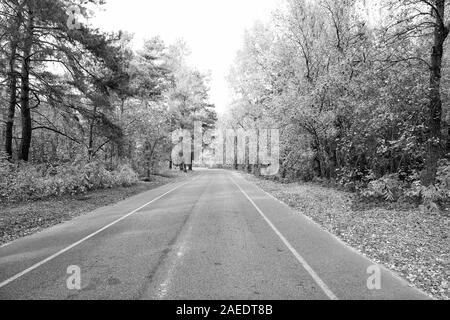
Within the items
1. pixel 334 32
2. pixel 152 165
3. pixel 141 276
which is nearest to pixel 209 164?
pixel 152 165

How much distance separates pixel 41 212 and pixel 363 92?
49.2 ft

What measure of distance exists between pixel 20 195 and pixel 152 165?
1904 cm

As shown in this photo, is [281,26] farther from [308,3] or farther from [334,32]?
[334,32]

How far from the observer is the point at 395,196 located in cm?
1278

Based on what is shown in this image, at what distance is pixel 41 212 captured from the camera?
493 inches

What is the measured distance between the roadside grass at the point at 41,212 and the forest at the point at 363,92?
12.3 metres

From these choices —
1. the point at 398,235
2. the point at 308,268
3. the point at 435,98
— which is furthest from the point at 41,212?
the point at 435,98

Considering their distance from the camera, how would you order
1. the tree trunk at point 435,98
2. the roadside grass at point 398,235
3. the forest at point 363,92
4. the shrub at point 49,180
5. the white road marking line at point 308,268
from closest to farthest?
1. the white road marking line at point 308,268
2. the roadside grass at point 398,235
3. the tree trunk at point 435,98
4. the forest at point 363,92
5. the shrub at point 49,180

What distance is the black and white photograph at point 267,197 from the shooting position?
18.1 feet

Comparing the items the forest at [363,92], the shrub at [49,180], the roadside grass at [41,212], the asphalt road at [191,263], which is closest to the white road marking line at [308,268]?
the asphalt road at [191,263]

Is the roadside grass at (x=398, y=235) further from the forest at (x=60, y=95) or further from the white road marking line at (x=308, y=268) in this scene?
the forest at (x=60, y=95)

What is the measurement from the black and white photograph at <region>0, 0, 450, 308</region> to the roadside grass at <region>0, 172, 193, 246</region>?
81 mm

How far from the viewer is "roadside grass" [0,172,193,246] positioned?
33.0ft

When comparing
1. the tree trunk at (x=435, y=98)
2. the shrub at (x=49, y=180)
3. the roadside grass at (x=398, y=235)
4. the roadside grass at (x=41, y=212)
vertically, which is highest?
the tree trunk at (x=435, y=98)
